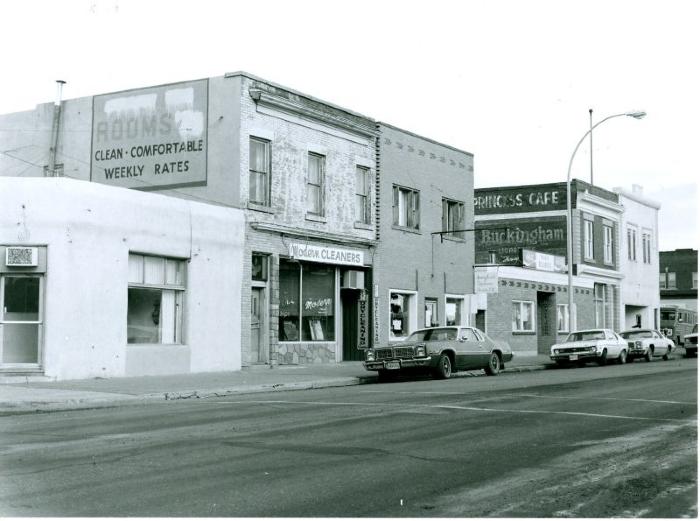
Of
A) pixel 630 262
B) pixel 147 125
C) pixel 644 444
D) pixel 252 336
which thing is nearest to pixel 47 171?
pixel 147 125

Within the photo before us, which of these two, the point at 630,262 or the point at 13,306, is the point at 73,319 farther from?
the point at 630,262

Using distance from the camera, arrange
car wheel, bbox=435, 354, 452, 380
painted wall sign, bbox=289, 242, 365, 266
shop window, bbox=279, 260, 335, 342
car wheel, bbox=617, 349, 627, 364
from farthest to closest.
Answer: car wheel, bbox=617, 349, 627, 364, shop window, bbox=279, 260, 335, 342, painted wall sign, bbox=289, 242, 365, 266, car wheel, bbox=435, 354, 452, 380

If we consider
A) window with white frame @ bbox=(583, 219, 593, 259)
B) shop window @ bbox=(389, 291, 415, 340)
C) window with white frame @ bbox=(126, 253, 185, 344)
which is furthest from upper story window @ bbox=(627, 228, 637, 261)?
window with white frame @ bbox=(126, 253, 185, 344)

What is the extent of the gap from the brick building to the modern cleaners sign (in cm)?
736

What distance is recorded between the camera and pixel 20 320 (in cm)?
1934

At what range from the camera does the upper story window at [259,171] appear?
24.4 metres

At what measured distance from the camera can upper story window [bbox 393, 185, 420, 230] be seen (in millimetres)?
30697

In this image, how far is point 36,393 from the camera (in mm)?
16172

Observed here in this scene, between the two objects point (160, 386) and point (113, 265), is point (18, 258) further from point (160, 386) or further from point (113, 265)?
point (160, 386)

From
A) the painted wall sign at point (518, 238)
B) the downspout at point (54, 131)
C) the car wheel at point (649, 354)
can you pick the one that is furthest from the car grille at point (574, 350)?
the downspout at point (54, 131)

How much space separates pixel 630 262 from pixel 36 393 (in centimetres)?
4166

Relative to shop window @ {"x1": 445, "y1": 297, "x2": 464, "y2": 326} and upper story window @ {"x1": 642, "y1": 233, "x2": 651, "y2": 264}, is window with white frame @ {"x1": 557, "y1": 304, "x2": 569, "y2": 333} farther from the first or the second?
upper story window @ {"x1": 642, "y1": 233, "x2": 651, "y2": 264}

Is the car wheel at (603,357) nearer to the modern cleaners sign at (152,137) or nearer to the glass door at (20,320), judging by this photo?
the modern cleaners sign at (152,137)

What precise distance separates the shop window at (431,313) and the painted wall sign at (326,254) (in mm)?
4441
